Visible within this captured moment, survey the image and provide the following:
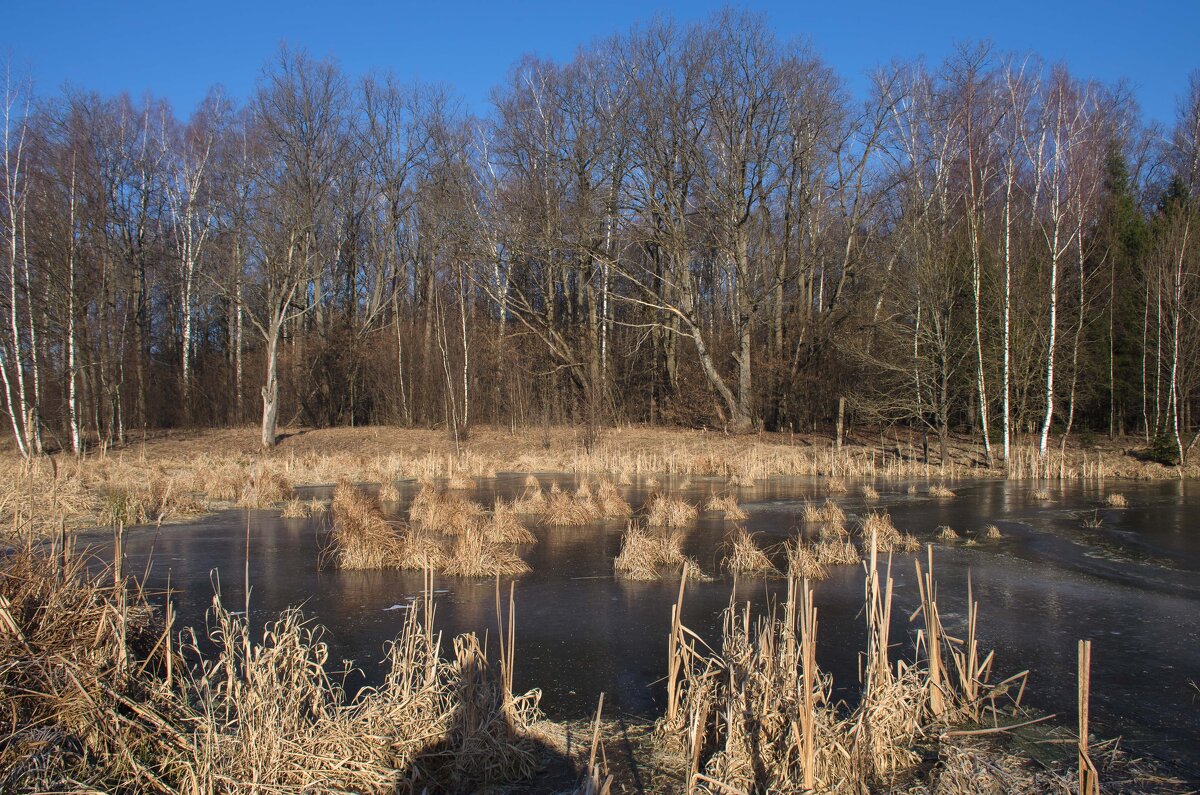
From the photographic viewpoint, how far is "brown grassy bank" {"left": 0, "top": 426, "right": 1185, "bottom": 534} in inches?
675

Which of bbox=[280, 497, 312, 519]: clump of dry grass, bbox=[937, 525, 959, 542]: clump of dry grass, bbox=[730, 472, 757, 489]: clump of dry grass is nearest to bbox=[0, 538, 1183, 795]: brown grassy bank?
bbox=[937, 525, 959, 542]: clump of dry grass

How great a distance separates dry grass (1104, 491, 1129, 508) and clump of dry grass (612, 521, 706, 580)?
1031 cm

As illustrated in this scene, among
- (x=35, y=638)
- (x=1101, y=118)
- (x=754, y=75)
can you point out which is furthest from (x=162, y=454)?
(x=1101, y=118)

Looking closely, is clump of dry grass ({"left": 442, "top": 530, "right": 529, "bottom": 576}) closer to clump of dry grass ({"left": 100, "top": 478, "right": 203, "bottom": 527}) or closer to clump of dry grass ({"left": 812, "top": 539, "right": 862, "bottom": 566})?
clump of dry grass ({"left": 812, "top": 539, "right": 862, "bottom": 566})

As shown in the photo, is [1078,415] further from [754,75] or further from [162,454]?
[162,454]

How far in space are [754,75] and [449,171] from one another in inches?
516

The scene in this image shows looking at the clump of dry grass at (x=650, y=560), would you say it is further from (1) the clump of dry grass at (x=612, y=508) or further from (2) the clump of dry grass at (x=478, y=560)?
(1) the clump of dry grass at (x=612, y=508)

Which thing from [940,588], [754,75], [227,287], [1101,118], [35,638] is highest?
[754,75]

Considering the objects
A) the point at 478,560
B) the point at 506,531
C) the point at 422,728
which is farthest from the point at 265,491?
the point at 422,728

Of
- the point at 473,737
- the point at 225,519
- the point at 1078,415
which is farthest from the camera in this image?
the point at 1078,415

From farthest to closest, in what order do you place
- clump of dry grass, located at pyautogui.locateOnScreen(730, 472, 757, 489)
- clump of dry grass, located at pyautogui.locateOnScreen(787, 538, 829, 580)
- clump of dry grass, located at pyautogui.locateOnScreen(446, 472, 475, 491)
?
clump of dry grass, located at pyautogui.locateOnScreen(730, 472, 757, 489) → clump of dry grass, located at pyautogui.locateOnScreen(446, 472, 475, 491) → clump of dry grass, located at pyautogui.locateOnScreen(787, 538, 829, 580)

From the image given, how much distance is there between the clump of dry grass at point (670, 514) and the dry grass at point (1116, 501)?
8450 millimetres

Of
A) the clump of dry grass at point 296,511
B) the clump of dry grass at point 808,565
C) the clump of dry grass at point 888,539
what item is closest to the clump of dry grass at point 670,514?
the clump of dry grass at point 888,539

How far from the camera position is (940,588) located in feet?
31.3
